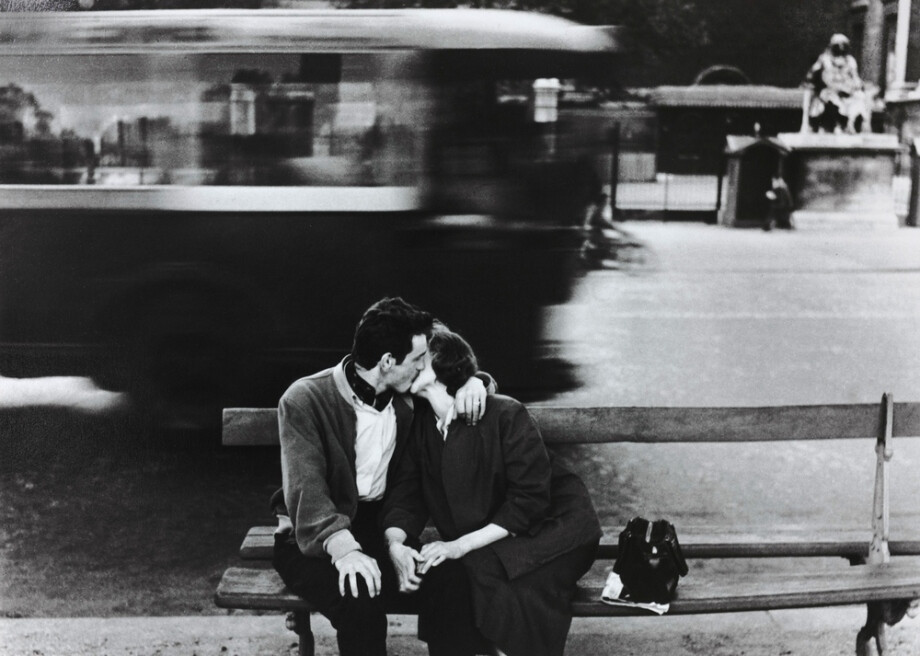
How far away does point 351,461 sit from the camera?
3.56 meters

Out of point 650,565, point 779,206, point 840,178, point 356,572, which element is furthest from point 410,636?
point 840,178

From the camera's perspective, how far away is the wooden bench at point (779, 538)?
3590mm

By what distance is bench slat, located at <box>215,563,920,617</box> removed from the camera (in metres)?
3.42

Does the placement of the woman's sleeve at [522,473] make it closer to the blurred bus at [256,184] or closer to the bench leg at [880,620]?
the bench leg at [880,620]

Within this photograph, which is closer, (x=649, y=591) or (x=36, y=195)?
(x=649, y=591)

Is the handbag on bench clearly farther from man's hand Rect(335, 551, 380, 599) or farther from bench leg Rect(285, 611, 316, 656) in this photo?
bench leg Rect(285, 611, 316, 656)

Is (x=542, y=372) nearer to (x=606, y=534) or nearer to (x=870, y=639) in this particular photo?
(x=606, y=534)

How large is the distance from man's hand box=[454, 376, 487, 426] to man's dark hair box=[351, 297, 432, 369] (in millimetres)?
→ 207

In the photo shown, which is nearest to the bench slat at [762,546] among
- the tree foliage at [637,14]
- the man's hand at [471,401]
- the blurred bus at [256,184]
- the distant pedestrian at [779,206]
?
the man's hand at [471,401]

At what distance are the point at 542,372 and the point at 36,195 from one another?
9.96 ft

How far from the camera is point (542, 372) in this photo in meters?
6.95

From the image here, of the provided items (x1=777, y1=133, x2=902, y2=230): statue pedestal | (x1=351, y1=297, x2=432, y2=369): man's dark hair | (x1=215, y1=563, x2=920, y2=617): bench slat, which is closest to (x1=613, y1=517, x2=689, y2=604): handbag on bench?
(x1=215, y1=563, x2=920, y2=617): bench slat

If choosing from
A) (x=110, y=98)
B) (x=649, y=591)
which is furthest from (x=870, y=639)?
(x=110, y=98)

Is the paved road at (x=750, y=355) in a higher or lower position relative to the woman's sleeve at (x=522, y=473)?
lower
